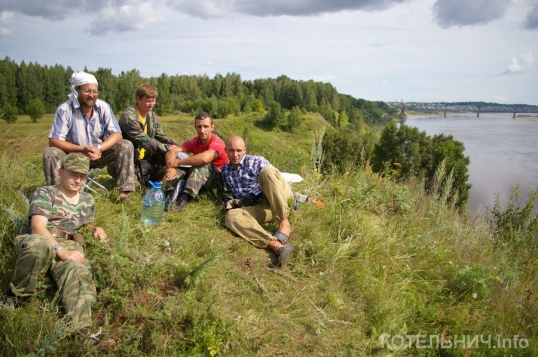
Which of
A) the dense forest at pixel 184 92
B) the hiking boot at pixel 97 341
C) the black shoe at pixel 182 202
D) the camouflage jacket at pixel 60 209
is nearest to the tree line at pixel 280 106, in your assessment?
the dense forest at pixel 184 92

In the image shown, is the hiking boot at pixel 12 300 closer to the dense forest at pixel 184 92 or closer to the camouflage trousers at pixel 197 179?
the camouflage trousers at pixel 197 179

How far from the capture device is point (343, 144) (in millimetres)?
43781

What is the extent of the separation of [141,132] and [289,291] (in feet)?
10.9

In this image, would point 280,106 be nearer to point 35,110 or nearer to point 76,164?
point 35,110

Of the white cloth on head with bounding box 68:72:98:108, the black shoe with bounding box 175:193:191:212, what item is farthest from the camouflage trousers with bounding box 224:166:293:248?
the white cloth on head with bounding box 68:72:98:108

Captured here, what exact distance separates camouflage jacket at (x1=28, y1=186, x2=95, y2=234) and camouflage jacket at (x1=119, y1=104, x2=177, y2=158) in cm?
190

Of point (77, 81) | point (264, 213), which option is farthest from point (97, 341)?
point (77, 81)

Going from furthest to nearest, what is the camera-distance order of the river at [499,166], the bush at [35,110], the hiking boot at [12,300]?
1. the bush at [35,110]
2. the river at [499,166]
3. the hiking boot at [12,300]

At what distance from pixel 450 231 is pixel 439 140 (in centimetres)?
3793

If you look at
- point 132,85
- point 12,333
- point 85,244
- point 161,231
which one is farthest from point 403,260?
point 132,85

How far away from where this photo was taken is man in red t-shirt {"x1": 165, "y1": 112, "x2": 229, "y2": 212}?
4.71m

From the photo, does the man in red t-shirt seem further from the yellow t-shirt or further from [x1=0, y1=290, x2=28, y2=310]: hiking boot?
[x1=0, y1=290, x2=28, y2=310]: hiking boot

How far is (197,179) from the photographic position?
4859 mm

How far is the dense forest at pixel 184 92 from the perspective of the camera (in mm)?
64375
